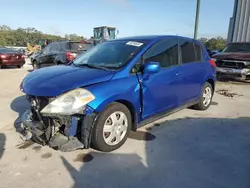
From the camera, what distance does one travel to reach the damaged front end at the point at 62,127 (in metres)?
3.02

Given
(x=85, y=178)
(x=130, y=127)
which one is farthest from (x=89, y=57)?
(x=85, y=178)

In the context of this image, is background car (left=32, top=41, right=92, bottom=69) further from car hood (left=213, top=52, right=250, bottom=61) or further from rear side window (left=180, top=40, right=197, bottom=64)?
car hood (left=213, top=52, right=250, bottom=61)

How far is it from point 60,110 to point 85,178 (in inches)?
34.6

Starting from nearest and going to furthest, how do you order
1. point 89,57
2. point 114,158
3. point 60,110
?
1. point 60,110
2. point 114,158
3. point 89,57

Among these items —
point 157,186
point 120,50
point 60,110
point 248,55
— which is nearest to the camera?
point 157,186

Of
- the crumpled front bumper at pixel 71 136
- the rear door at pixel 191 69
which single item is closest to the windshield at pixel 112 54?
the crumpled front bumper at pixel 71 136

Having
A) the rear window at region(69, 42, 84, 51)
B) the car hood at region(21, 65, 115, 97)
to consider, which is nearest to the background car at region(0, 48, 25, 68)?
the rear window at region(69, 42, 84, 51)

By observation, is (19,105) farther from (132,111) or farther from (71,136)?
(132,111)

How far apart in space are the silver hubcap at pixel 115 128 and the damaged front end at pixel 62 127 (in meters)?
0.31

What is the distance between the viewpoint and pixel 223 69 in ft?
32.0

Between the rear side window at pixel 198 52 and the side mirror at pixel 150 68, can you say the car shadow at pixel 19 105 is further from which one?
the rear side window at pixel 198 52

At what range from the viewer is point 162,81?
3996 mm

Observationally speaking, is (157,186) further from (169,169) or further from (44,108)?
(44,108)

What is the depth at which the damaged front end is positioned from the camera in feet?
9.90
